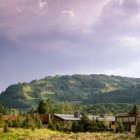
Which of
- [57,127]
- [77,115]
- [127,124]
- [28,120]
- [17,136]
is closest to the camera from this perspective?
[17,136]

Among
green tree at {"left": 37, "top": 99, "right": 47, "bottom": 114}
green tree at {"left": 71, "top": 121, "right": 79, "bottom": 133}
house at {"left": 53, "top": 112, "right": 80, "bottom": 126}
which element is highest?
green tree at {"left": 37, "top": 99, "right": 47, "bottom": 114}

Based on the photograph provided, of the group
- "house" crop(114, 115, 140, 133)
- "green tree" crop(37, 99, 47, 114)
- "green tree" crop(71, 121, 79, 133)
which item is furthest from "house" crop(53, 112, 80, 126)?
"green tree" crop(71, 121, 79, 133)

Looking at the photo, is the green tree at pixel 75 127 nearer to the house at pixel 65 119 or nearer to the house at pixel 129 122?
the house at pixel 129 122

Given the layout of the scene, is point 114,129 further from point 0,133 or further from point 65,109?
point 65,109

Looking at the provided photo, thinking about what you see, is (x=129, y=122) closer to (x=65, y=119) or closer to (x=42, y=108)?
(x=65, y=119)

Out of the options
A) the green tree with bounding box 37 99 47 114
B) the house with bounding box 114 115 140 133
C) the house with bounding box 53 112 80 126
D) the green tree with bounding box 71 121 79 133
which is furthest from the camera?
the green tree with bounding box 37 99 47 114

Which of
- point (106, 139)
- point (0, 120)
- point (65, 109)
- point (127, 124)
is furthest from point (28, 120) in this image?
point (65, 109)

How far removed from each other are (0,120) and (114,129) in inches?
1353

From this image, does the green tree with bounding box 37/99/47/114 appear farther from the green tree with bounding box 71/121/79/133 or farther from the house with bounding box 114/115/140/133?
the green tree with bounding box 71/121/79/133

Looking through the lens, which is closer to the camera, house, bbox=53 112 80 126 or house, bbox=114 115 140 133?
house, bbox=114 115 140 133

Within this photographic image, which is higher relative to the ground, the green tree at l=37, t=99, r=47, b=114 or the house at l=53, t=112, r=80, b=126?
the green tree at l=37, t=99, r=47, b=114

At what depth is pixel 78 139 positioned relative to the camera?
226ft

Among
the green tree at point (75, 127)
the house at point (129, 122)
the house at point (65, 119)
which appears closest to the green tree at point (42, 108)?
the house at point (65, 119)

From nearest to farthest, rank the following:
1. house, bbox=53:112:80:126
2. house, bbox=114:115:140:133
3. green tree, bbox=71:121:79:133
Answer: green tree, bbox=71:121:79:133 < house, bbox=114:115:140:133 < house, bbox=53:112:80:126
